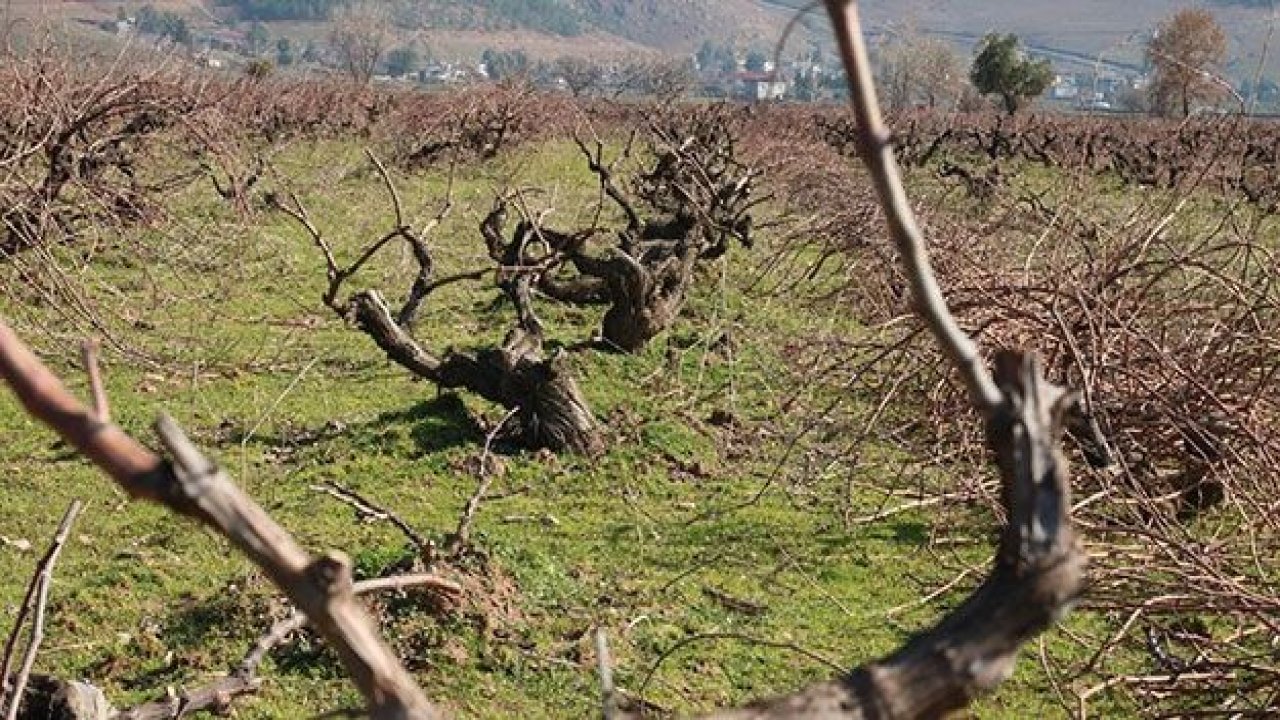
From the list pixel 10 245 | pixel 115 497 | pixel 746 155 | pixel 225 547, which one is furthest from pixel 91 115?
pixel 746 155

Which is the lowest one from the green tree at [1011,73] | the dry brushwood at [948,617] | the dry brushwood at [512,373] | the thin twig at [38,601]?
the green tree at [1011,73]

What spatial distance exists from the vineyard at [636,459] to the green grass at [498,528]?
23 millimetres

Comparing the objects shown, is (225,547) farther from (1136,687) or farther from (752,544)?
(1136,687)

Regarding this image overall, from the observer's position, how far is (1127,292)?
593cm

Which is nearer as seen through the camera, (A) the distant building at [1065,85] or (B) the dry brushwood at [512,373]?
(B) the dry brushwood at [512,373]

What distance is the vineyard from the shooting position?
4.57 metres

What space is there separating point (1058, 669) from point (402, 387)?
4.99m

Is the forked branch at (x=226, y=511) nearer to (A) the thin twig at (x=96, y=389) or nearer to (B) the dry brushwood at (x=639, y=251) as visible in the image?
(A) the thin twig at (x=96, y=389)

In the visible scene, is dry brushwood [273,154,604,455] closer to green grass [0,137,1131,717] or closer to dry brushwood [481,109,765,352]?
green grass [0,137,1131,717]

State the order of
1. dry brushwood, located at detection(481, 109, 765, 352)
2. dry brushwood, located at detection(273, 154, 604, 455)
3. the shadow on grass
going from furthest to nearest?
dry brushwood, located at detection(481, 109, 765, 352)
the shadow on grass
dry brushwood, located at detection(273, 154, 604, 455)

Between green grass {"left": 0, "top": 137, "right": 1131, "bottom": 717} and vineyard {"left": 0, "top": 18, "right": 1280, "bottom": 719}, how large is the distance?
2 centimetres

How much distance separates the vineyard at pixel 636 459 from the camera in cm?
457

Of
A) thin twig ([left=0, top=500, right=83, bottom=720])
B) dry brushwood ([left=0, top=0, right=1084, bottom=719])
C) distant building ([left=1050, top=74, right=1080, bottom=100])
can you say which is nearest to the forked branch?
dry brushwood ([left=0, top=0, right=1084, bottom=719])

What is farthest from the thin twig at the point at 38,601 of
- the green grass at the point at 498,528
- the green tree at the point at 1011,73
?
the green tree at the point at 1011,73
